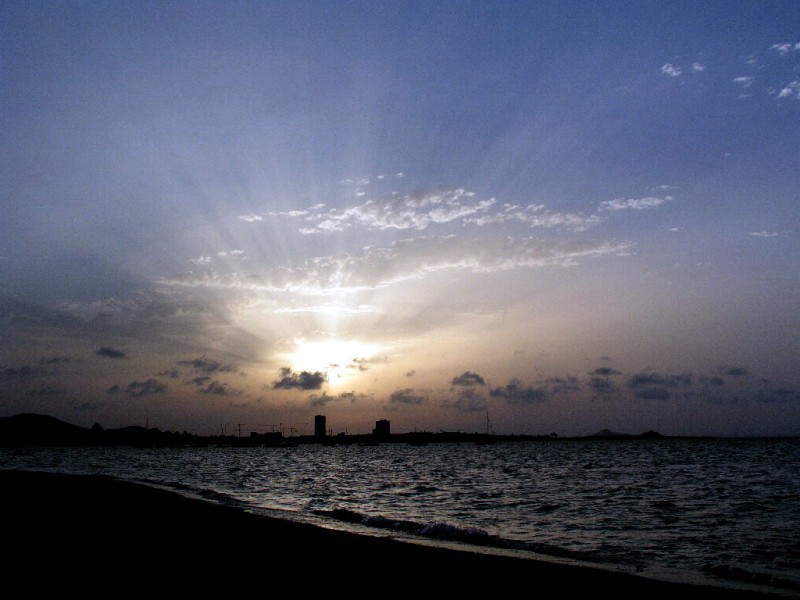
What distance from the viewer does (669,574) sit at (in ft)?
51.8

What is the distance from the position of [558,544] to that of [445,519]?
8.19 m

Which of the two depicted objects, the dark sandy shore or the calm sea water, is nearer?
the dark sandy shore

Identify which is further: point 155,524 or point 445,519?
point 445,519

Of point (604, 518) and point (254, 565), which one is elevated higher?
point (254, 565)

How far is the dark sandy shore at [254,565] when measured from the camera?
461 inches

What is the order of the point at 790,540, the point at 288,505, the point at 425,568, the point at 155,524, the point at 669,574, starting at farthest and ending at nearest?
1. the point at 288,505
2. the point at 790,540
3. the point at 155,524
4. the point at 669,574
5. the point at 425,568

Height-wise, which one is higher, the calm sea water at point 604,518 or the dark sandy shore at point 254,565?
the dark sandy shore at point 254,565

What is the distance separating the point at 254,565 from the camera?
1408 centimetres

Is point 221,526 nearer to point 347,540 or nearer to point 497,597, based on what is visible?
point 347,540

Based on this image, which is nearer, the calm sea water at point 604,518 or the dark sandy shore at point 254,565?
the dark sandy shore at point 254,565

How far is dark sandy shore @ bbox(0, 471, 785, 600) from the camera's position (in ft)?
38.4

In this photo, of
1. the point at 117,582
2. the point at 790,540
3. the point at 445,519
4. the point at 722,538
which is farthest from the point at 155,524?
the point at 790,540

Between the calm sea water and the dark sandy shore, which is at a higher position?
the dark sandy shore

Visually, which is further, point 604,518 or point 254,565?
point 604,518
